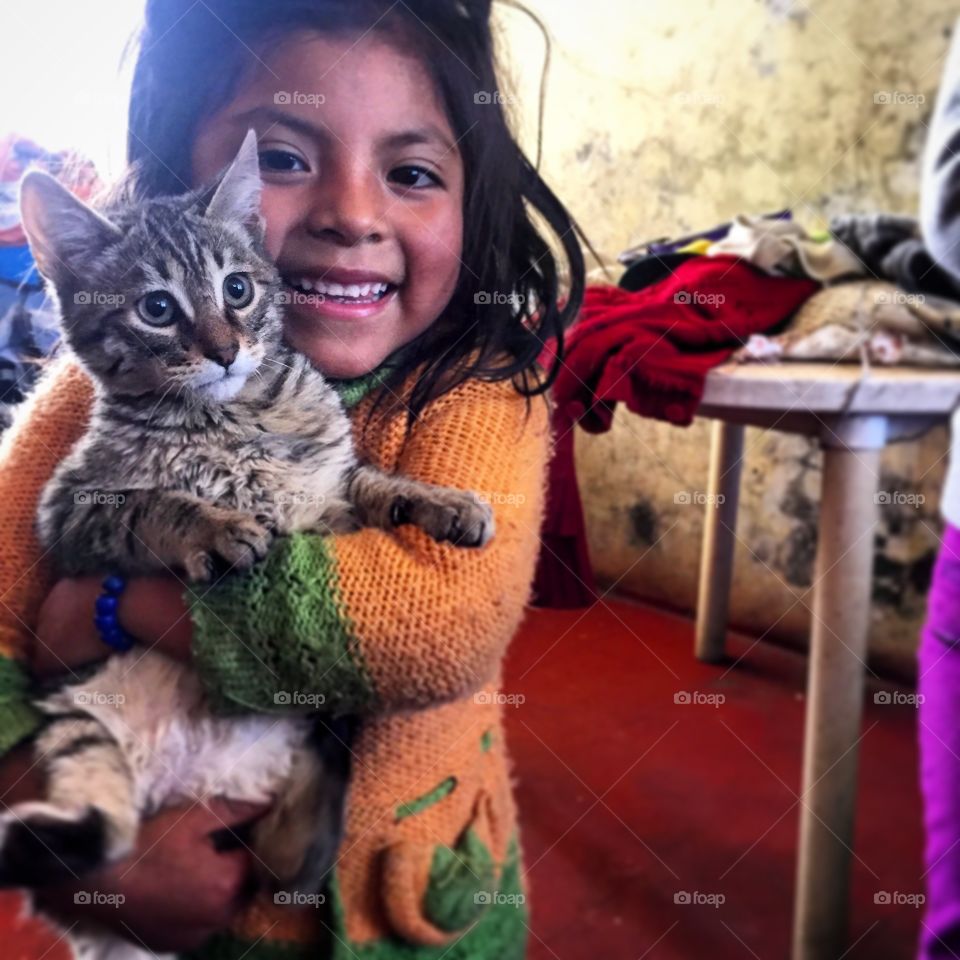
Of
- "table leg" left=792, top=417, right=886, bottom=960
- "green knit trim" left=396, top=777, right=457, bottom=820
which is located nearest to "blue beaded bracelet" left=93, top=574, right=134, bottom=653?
"green knit trim" left=396, top=777, right=457, bottom=820

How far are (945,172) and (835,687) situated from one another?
0.46m

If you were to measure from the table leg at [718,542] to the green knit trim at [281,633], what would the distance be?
42 cm

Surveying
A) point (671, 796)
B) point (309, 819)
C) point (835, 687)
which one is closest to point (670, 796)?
point (671, 796)

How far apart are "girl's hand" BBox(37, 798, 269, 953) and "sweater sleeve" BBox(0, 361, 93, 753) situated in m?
0.10

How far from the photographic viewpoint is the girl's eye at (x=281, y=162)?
19.7 inches

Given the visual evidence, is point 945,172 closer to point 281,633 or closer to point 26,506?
point 281,633

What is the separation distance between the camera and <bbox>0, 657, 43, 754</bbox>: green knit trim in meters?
0.50

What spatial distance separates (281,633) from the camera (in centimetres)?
46

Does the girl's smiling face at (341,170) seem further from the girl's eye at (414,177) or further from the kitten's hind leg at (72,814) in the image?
the kitten's hind leg at (72,814)

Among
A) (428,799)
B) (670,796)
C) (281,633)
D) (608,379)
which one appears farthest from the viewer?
(670,796)

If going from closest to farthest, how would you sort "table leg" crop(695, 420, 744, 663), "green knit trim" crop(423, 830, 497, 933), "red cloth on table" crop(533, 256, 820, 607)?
"green knit trim" crop(423, 830, 497, 933)
"red cloth on table" crop(533, 256, 820, 607)
"table leg" crop(695, 420, 744, 663)

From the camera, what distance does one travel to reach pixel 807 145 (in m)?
0.75

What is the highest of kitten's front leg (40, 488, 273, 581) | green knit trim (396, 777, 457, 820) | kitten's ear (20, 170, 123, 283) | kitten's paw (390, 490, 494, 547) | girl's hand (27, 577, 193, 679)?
kitten's ear (20, 170, 123, 283)

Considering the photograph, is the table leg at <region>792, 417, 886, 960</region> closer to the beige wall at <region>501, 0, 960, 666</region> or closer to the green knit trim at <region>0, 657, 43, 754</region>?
the beige wall at <region>501, 0, 960, 666</region>
